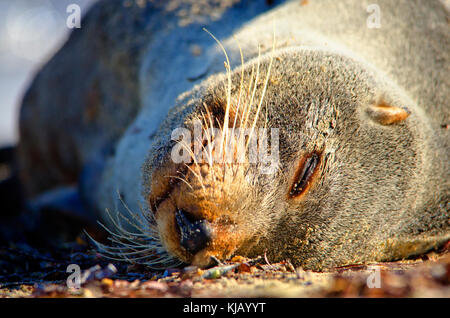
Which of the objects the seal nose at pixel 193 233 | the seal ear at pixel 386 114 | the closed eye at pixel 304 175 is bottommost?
the seal nose at pixel 193 233

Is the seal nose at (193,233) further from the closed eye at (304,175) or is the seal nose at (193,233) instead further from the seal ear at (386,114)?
the seal ear at (386,114)

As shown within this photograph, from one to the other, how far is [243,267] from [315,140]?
0.75m

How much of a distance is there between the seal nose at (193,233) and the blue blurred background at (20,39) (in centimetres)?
627

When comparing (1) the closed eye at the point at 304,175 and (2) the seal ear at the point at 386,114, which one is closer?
(1) the closed eye at the point at 304,175

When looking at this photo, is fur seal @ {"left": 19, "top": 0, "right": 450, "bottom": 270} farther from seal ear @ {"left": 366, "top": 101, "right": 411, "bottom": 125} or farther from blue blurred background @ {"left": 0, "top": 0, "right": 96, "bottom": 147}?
blue blurred background @ {"left": 0, "top": 0, "right": 96, "bottom": 147}

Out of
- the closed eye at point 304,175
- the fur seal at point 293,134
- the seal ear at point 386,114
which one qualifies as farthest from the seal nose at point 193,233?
the seal ear at point 386,114

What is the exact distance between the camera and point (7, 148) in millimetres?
7414

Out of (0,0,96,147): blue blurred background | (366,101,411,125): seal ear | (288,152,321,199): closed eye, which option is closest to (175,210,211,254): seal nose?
(288,152,321,199): closed eye

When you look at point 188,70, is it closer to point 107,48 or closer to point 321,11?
point 321,11

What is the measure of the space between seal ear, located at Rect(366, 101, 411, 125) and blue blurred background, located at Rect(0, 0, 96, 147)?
636 cm

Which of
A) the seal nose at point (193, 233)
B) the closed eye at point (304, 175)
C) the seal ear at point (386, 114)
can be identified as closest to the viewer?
the seal nose at point (193, 233)

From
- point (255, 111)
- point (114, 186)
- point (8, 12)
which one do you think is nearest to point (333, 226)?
point (255, 111)

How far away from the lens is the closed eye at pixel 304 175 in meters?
2.30

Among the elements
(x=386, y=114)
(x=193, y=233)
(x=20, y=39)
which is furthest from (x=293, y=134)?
(x=20, y=39)
